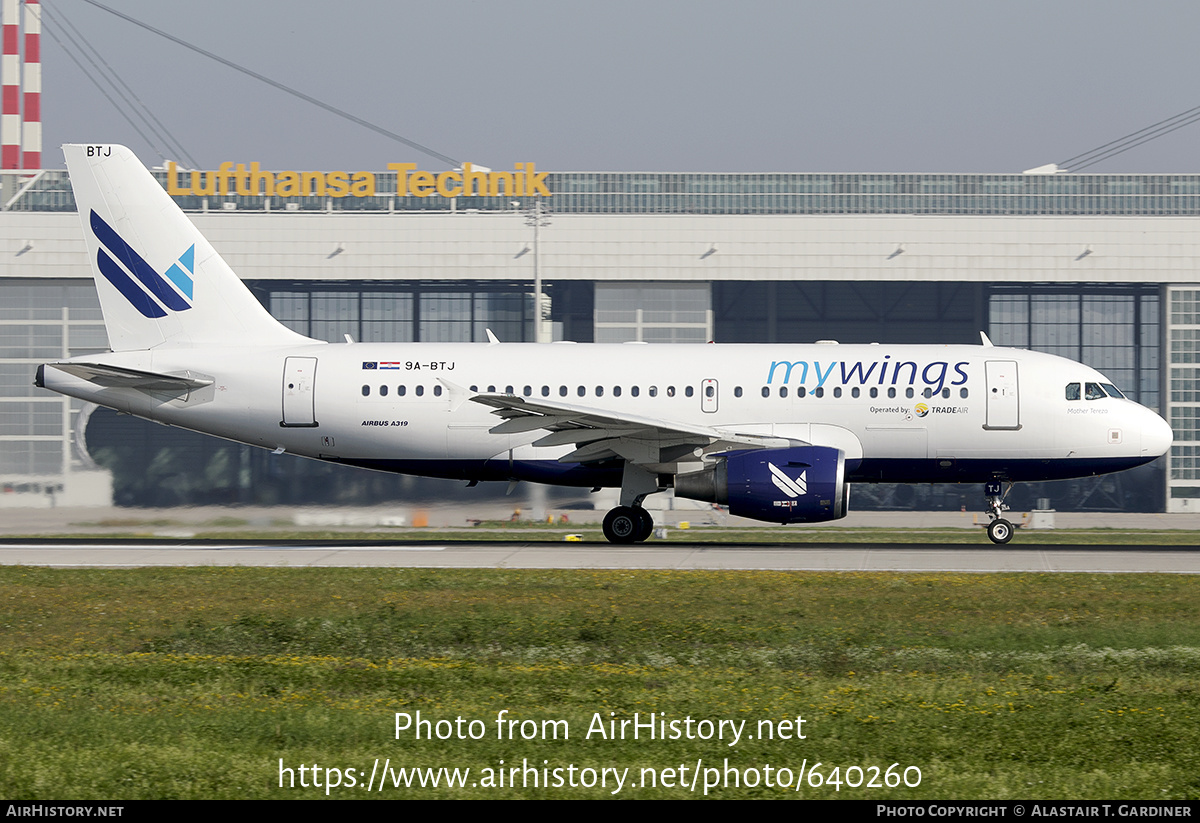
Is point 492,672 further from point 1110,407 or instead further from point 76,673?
point 1110,407

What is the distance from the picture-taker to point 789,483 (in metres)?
24.2

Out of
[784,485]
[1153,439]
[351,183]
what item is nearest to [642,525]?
[784,485]

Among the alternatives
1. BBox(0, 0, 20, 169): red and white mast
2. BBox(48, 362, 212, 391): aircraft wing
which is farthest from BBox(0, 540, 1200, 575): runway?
BBox(0, 0, 20, 169): red and white mast

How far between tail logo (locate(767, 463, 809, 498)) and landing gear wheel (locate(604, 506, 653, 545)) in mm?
3620

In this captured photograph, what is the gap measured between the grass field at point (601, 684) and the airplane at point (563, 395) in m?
7.11

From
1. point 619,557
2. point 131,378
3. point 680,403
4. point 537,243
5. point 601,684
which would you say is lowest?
point 619,557

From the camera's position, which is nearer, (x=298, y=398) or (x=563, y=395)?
(x=563, y=395)

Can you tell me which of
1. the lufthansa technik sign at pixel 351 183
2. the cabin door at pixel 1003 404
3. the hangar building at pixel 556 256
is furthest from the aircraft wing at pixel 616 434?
the lufthansa technik sign at pixel 351 183

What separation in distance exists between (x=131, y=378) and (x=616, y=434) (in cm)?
1017

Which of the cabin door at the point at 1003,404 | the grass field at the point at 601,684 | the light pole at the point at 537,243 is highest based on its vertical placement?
the light pole at the point at 537,243

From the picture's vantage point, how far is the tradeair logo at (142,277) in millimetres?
27594

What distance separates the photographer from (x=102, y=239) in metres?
27.8

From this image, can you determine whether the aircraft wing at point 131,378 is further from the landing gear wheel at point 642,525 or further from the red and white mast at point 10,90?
the red and white mast at point 10,90

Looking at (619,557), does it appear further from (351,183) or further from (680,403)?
(351,183)
